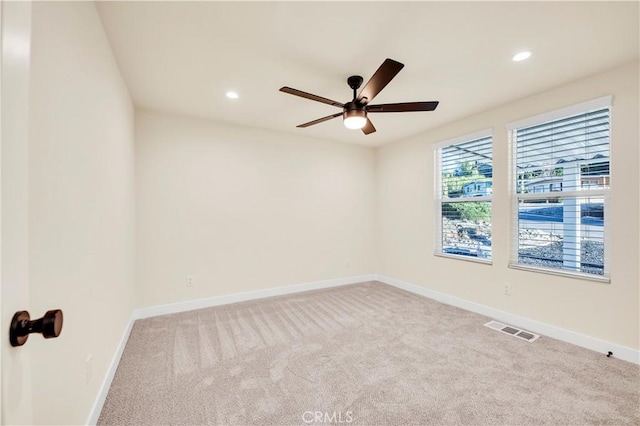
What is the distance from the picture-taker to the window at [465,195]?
3443 millimetres

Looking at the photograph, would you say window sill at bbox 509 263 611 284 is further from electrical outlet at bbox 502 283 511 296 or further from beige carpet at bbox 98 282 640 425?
beige carpet at bbox 98 282 640 425

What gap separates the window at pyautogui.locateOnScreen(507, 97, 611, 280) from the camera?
2.52 metres

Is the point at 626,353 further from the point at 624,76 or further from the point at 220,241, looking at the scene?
the point at 220,241

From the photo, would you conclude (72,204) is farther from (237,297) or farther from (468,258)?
(468,258)

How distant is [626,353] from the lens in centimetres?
231

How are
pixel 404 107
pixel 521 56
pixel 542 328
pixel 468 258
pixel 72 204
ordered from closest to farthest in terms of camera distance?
pixel 72 204, pixel 521 56, pixel 404 107, pixel 542 328, pixel 468 258

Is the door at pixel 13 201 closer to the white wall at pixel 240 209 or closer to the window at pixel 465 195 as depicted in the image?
the white wall at pixel 240 209

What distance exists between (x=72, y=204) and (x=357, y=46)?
6.83 ft

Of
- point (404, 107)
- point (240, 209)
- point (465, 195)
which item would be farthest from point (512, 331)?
point (240, 209)

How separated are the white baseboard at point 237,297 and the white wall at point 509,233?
0.88 meters

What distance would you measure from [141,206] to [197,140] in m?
1.08

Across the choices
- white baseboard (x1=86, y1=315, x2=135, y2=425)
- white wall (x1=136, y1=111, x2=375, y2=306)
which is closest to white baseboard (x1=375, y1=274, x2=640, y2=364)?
white wall (x1=136, y1=111, x2=375, y2=306)

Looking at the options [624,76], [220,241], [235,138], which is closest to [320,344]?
[220,241]

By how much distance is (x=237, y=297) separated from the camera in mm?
3861
